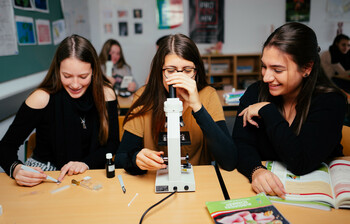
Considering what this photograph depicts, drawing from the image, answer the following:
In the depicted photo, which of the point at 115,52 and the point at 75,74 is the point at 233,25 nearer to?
the point at 115,52

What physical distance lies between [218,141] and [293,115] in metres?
0.43

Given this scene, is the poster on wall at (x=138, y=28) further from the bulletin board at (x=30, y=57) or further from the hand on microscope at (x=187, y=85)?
the hand on microscope at (x=187, y=85)

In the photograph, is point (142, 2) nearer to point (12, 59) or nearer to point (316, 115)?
point (12, 59)

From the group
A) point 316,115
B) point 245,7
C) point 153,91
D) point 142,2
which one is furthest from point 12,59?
point 245,7

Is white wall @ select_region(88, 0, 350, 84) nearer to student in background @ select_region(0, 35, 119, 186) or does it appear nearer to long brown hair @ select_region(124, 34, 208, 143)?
student in background @ select_region(0, 35, 119, 186)

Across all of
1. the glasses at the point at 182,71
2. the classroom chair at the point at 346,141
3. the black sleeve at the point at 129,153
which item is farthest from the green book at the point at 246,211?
the classroom chair at the point at 346,141

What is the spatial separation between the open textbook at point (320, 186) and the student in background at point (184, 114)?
0.81 feet

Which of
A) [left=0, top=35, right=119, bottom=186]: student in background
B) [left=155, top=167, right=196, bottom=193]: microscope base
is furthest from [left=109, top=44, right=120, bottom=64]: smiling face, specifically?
[left=155, top=167, right=196, bottom=193]: microscope base

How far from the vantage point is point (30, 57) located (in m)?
2.80

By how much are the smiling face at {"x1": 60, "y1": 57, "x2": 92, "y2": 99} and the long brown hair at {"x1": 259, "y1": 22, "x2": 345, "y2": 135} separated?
95 centimetres

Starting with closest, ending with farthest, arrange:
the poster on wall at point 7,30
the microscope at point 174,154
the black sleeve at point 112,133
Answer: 1. the microscope at point 174,154
2. the black sleeve at point 112,133
3. the poster on wall at point 7,30

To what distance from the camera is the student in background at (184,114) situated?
49.1 inches

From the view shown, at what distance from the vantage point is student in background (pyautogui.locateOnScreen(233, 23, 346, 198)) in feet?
3.85

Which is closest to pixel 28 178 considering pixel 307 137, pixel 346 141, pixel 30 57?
pixel 307 137
